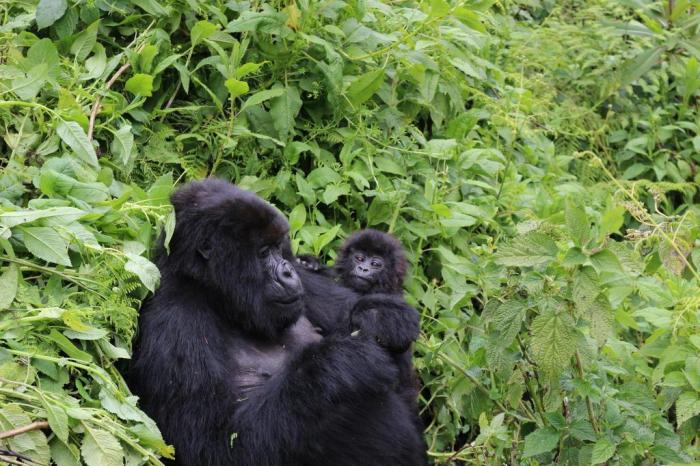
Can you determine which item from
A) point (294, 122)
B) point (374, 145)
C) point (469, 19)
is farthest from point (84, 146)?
point (469, 19)

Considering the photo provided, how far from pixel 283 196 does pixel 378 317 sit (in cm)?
129

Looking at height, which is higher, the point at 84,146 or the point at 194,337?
the point at 84,146

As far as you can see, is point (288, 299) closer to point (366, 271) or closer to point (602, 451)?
point (366, 271)

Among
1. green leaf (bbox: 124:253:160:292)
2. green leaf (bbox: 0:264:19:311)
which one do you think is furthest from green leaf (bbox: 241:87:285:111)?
green leaf (bbox: 0:264:19:311)

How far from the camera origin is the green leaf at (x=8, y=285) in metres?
3.29

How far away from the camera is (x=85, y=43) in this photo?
4641 millimetres

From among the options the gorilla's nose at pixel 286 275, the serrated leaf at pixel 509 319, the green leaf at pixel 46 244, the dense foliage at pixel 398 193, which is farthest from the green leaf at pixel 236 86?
the serrated leaf at pixel 509 319

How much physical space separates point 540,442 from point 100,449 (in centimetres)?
163

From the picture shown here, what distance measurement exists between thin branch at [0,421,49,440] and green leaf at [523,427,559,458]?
1.74 meters

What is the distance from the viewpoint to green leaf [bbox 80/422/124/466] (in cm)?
307

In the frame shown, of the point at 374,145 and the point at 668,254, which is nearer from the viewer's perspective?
the point at 668,254

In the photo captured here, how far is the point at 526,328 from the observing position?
3951mm

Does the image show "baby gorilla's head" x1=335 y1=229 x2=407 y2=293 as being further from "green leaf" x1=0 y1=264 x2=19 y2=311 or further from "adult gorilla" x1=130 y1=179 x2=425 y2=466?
"green leaf" x1=0 y1=264 x2=19 y2=311

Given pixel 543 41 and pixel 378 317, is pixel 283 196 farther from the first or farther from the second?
pixel 543 41
